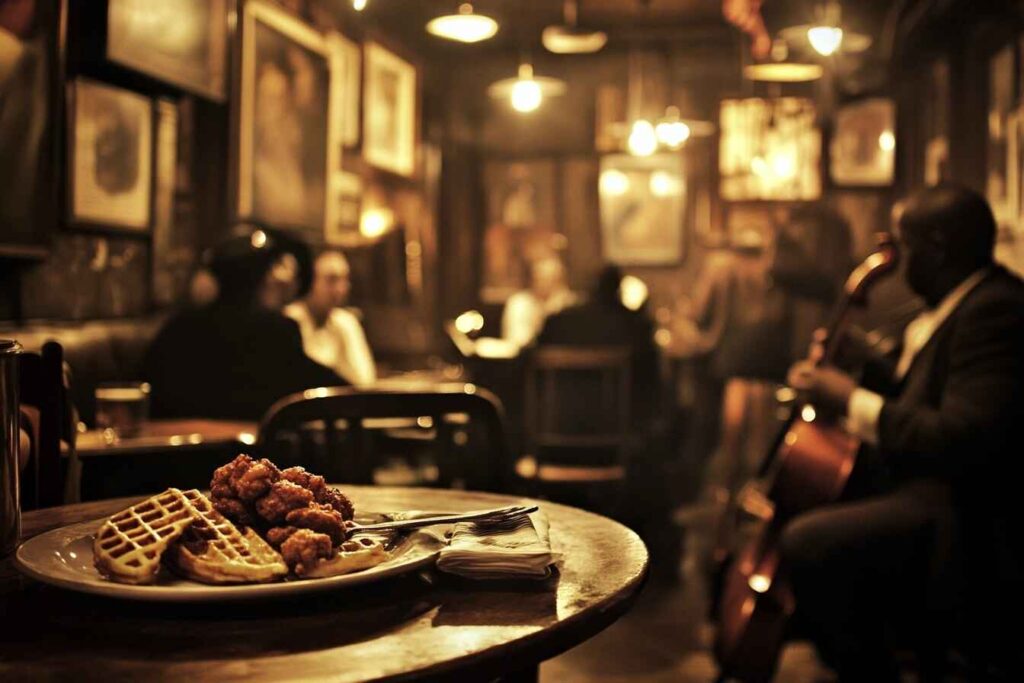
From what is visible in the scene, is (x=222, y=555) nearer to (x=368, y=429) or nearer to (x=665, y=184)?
(x=368, y=429)

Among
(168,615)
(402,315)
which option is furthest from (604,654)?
(402,315)

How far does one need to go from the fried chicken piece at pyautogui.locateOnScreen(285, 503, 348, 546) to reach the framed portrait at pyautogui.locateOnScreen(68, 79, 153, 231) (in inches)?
115

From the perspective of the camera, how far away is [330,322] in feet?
16.2

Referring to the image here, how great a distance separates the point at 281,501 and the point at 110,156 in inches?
123

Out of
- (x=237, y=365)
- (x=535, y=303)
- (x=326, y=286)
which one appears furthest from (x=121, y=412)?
(x=535, y=303)

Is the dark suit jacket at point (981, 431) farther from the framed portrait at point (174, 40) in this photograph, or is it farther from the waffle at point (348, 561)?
the framed portrait at point (174, 40)

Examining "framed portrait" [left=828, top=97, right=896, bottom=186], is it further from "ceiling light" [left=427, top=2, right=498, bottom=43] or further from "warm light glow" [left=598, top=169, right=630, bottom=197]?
"ceiling light" [left=427, top=2, right=498, bottom=43]

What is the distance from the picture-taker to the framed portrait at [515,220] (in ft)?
27.6

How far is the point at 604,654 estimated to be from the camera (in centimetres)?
341

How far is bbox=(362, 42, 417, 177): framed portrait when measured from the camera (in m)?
6.44

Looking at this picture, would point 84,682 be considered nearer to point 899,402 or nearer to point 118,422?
point 118,422

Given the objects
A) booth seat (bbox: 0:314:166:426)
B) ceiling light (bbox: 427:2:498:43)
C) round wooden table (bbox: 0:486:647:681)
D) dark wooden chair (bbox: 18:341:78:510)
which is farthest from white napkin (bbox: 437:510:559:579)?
ceiling light (bbox: 427:2:498:43)

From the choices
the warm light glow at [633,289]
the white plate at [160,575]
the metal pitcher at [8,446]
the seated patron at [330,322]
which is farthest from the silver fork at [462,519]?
the warm light glow at [633,289]

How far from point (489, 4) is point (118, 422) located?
525 centimetres
